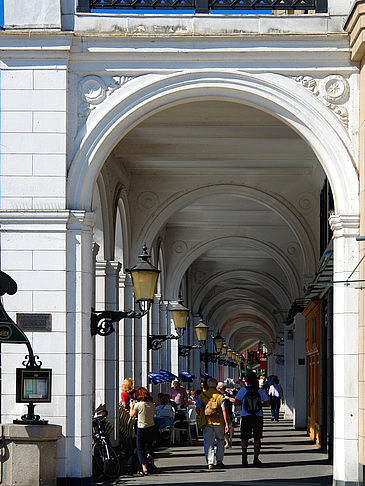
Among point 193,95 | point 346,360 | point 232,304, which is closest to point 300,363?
point 346,360

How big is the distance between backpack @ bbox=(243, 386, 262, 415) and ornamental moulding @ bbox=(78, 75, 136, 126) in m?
6.08

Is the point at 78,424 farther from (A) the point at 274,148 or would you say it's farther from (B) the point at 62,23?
(A) the point at 274,148

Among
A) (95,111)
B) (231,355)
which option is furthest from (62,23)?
(231,355)

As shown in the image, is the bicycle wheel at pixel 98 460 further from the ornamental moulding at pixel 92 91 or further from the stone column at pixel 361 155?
the ornamental moulding at pixel 92 91

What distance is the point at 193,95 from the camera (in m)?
13.0

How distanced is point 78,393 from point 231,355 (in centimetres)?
5551

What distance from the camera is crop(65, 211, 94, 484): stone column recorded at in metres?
12.4

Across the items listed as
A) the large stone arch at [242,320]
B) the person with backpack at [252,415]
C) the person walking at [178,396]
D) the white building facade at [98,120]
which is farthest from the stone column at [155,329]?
the large stone arch at [242,320]

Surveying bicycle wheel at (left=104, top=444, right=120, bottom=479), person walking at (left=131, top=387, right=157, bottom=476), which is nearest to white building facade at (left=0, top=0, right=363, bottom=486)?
bicycle wheel at (left=104, top=444, right=120, bottom=479)

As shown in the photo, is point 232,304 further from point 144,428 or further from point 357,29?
point 357,29

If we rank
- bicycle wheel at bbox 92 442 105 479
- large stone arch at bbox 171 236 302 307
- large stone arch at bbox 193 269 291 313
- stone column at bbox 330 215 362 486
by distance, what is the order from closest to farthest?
1. stone column at bbox 330 215 362 486
2. bicycle wheel at bbox 92 442 105 479
3. large stone arch at bbox 171 236 302 307
4. large stone arch at bbox 193 269 291 313

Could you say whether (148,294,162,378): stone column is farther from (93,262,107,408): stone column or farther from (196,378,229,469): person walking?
(196,378,229,469): person walking

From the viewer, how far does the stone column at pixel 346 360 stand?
480 inches

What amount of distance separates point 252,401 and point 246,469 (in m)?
1.17
